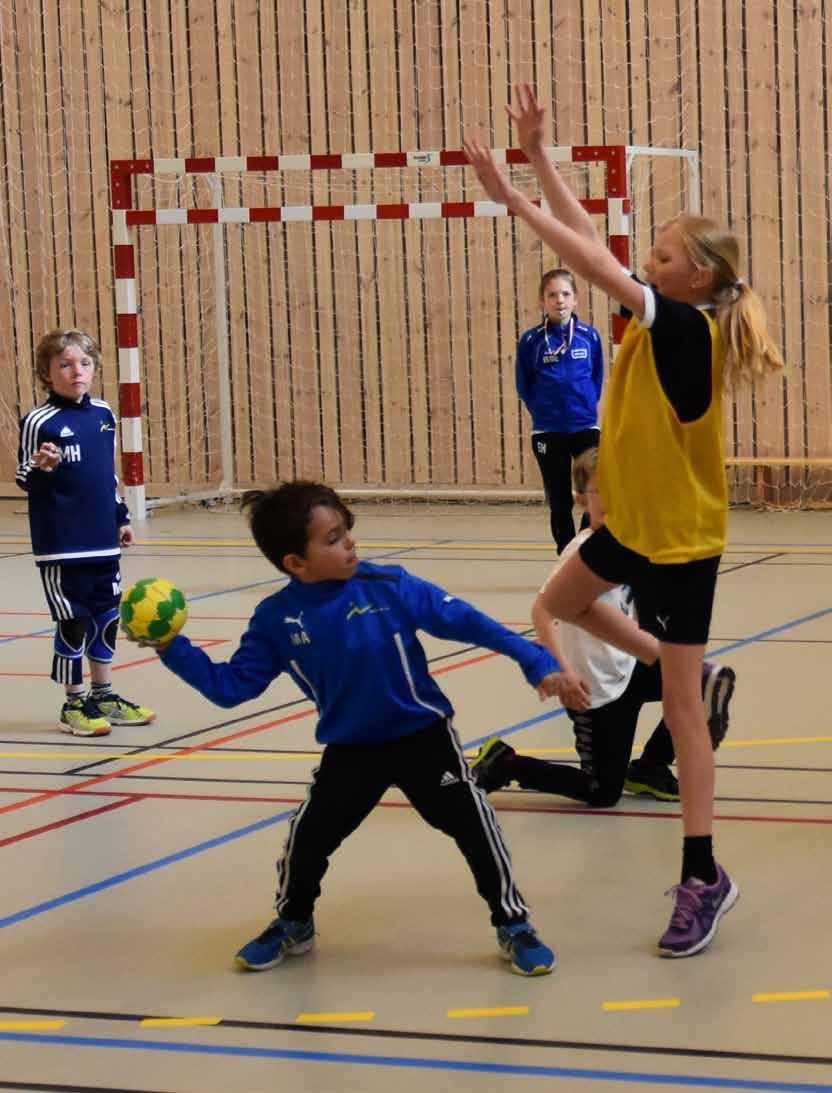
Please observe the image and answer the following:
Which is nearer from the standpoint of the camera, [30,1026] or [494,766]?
[30,1026]

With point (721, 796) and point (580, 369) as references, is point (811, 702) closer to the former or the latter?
point (721, 796)

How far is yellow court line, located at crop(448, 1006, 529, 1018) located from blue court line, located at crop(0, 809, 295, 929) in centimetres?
118

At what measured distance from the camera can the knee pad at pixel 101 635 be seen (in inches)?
251

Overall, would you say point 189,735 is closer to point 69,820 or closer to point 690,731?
point 69,820

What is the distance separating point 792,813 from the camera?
478 centimetres

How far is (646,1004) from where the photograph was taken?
3.42 m

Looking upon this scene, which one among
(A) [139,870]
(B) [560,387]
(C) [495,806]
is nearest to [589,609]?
(C) [495,806]

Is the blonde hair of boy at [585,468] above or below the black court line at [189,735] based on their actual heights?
above

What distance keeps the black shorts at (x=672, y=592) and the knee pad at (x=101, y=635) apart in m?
2.86

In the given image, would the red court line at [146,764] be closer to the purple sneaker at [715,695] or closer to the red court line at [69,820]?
the red court line at [69,820]

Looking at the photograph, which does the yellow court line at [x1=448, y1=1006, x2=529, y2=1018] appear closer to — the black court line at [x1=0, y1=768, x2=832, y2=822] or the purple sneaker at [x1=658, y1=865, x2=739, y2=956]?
the purple sneaker at [x1=658, y1=865, x2=739, y2=956]

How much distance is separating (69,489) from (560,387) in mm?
3729

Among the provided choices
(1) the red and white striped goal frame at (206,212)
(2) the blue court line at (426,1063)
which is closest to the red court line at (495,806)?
(2) the blue court line at (426,1063)

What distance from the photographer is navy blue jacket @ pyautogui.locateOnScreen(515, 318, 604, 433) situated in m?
9.38
